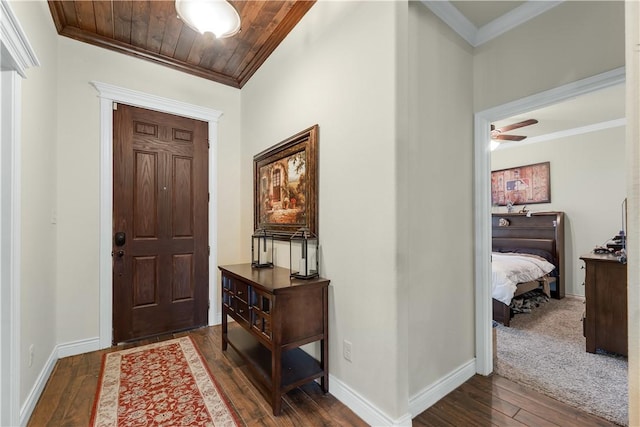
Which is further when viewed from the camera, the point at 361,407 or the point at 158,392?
the point at 158,392

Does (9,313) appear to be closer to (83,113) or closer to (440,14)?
(83,113)

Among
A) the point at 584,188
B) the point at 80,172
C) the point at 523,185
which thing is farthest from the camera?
the point at 523,185

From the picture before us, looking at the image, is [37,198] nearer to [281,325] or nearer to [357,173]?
[281,325]

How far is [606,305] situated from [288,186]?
3.07 m

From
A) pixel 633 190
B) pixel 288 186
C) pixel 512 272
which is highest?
pixel 288 186

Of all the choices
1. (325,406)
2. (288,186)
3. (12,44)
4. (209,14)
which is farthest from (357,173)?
(12,44)

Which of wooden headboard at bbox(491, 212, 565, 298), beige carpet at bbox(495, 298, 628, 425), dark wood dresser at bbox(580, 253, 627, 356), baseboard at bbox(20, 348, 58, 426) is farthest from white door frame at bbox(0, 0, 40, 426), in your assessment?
wooden headboard at bbox(491, 212, 565, 298)

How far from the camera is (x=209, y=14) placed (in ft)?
6.09

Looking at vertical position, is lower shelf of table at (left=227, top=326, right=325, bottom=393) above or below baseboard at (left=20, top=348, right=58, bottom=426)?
above

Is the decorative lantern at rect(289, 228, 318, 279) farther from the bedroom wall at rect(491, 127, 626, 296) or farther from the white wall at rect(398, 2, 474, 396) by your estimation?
the bedroom wall at rect(491, 127, 626, 296)

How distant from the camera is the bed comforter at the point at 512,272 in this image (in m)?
3.27

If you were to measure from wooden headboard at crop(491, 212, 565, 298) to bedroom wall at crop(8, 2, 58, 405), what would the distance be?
249 inches

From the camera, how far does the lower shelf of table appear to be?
6.15 ft

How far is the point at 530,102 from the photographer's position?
2053 millimetres
